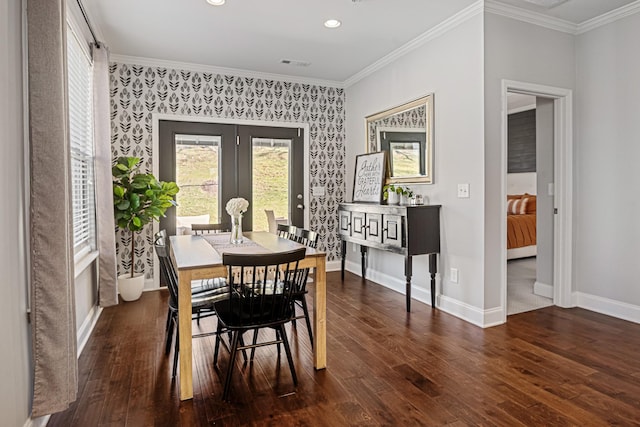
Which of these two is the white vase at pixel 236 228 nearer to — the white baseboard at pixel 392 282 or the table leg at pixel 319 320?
the table leg at pixel 319 320

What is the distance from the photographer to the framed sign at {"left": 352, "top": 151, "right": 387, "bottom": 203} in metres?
4.60

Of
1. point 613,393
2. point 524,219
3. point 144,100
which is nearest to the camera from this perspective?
point 613,393

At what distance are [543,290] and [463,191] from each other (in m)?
1.64

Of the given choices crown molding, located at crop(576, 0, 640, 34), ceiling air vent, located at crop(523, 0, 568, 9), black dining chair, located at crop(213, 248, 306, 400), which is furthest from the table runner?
crown molding, located at crop(576, 0, 640, 34)

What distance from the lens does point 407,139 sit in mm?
4262

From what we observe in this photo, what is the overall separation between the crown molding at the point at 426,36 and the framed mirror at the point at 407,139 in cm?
56

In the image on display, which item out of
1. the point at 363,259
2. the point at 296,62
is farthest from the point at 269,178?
the point at 363,259

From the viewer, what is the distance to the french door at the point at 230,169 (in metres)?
4.73

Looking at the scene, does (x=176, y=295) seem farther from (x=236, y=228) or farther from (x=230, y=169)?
(x=230, y=169)

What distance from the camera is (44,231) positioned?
6.05 feet

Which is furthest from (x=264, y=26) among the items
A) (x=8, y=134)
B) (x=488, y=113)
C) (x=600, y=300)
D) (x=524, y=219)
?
(x=524, y=219)

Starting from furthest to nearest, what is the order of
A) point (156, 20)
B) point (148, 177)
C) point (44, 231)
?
point (148, 177)
point (156, 20)
point (44, 231)

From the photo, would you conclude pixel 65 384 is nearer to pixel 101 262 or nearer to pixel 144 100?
pixel 101 262

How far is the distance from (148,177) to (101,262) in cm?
99
